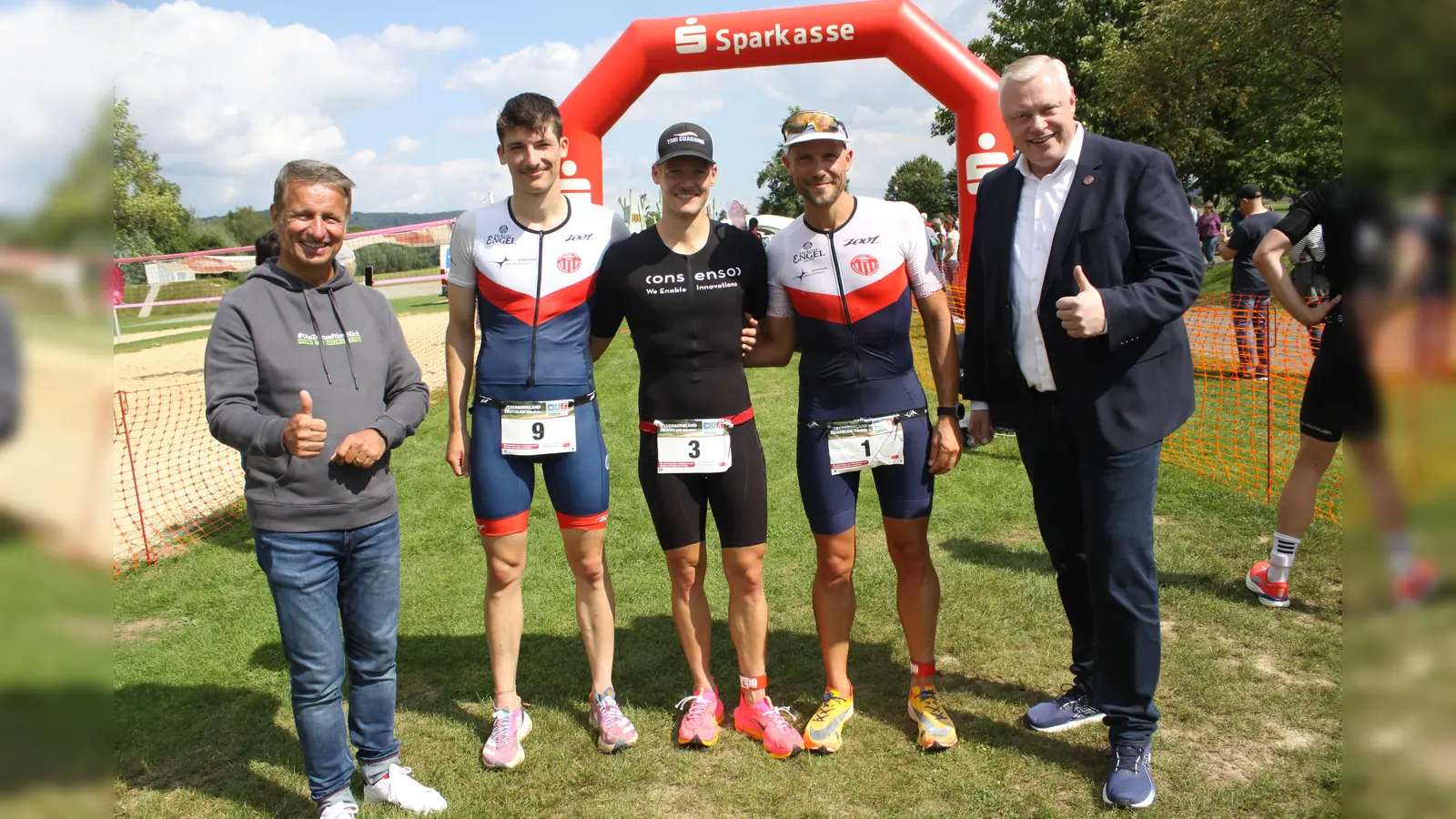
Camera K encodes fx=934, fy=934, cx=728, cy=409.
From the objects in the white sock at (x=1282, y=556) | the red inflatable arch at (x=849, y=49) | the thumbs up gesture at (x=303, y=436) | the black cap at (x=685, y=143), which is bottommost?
the white sock at (x=1282, y=556)

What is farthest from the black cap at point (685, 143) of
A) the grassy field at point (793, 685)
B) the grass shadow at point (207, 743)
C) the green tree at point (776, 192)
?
the green tree at point (776, 192)

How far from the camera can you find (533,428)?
10.9ft

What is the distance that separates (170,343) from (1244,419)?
1943 centimetres

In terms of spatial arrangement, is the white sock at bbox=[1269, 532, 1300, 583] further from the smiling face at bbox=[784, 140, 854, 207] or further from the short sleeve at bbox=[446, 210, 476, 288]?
the short sleeve at bbox=[446, 210, 476, 288]

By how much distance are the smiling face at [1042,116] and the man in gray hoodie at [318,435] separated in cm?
206

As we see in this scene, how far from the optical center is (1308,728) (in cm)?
331

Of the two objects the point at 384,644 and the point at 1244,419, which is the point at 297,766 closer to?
the point at 384,644

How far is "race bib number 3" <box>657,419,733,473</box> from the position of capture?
329 centimetres

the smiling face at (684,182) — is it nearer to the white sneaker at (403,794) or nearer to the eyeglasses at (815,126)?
the eyeglasses at (815,126)

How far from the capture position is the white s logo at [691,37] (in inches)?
332

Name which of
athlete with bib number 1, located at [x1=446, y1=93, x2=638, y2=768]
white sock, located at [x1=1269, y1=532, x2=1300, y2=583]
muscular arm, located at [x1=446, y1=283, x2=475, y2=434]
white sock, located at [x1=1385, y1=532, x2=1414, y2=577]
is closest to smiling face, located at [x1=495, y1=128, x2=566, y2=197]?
athlete with bib number 1, located at [x1=446, y1=93, x2=638, y2=768]

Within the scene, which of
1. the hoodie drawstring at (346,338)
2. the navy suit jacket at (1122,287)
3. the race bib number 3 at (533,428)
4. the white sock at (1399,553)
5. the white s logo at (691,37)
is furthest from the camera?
the white s logo at (691,37)

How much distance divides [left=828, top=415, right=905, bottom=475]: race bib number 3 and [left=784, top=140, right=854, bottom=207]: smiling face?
30.5 inches

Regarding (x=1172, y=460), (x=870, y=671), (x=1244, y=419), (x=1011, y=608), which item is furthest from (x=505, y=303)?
(x=1244, y=419)
